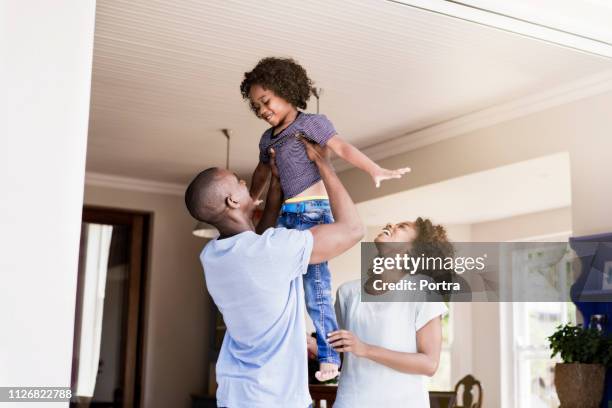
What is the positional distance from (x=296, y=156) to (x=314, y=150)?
121 mm

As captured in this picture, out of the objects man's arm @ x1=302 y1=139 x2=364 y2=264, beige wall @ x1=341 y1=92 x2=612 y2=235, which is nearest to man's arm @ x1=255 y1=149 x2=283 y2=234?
man's arm @ x1=302 y1=139 x2=364 y2=264

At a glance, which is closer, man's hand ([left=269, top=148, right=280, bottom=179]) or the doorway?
man's hand ([left=269, top=148, right=280, bottom=179])

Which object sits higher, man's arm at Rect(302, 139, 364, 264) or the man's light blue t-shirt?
man's arm at Rect(302, 139, 364, 264)

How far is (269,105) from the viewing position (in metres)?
2.38

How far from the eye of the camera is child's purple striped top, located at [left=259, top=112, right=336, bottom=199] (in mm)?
2387

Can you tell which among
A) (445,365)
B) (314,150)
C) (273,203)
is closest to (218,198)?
(314,150)

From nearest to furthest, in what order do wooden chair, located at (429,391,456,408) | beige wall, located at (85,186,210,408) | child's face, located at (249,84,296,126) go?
child's face, located at (249,84,296,126), wooden chair, located at (429,391,456,408), beige wall, located at (85,186,210,408)

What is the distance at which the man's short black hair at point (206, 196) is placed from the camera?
2025 millimetres

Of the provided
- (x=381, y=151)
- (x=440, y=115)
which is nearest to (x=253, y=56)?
(x=440, y=115)

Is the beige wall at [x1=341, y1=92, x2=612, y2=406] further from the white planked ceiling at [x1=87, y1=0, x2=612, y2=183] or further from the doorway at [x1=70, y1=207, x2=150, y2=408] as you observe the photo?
the doorway at [x1=70, y1=207, x2=150, y2=408]

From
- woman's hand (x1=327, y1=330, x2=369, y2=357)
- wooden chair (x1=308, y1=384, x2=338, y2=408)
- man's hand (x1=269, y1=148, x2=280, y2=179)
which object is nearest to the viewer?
woman's hand (x1=327, y1=330, x2=369, y2=357)

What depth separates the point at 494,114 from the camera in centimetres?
509

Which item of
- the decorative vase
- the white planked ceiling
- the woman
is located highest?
the white planked ceiling

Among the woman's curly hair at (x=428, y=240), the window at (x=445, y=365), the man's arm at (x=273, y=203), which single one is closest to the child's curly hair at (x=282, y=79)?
the man's arm at (x=273, y=203)
